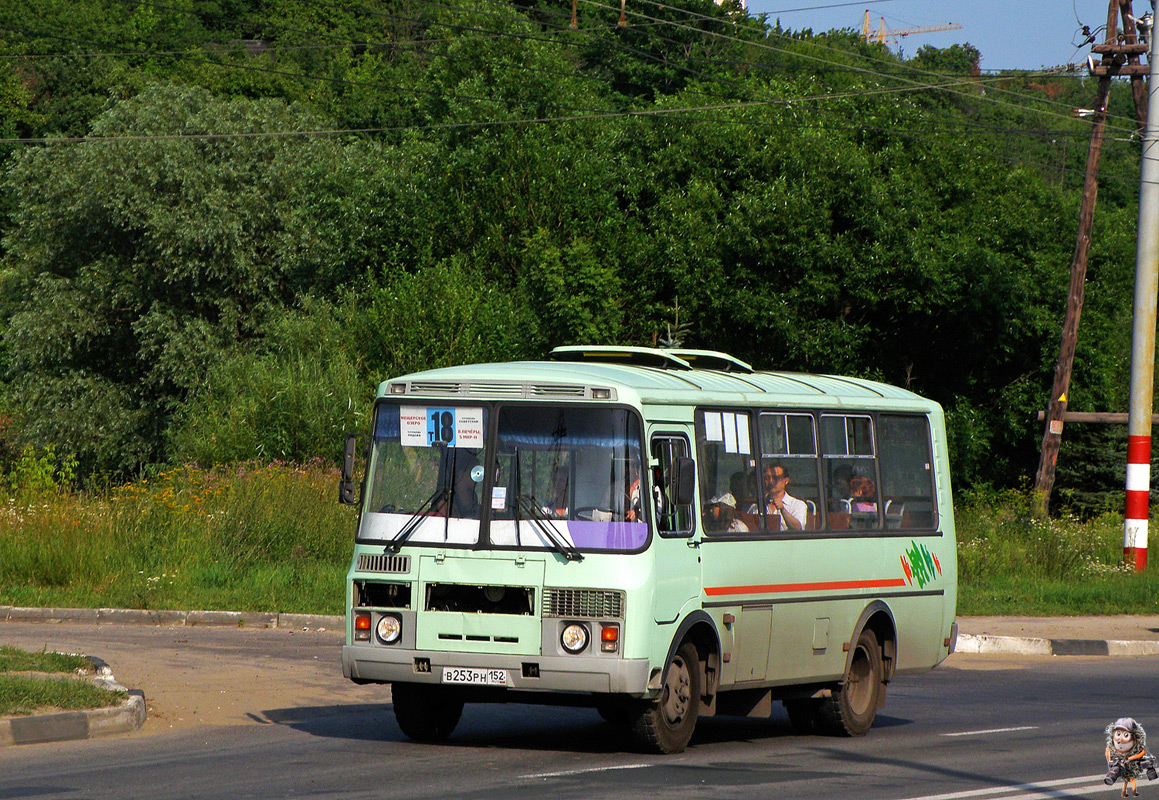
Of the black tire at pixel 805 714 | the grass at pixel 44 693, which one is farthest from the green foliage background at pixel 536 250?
the black tire at pixel 805 714

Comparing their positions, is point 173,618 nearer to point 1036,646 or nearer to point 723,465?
point 723,465

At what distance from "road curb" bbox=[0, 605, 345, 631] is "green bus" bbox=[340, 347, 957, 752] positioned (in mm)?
8178

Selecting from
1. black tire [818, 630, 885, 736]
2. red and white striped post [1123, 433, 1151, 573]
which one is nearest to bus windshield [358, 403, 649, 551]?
black tire [818, 630, 885, 736]

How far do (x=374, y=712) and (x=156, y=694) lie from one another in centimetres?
186

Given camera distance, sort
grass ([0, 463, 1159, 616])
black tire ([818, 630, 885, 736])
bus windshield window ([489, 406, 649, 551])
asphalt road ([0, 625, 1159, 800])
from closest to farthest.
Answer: asphalt road ([0, 625, 1159, 800]) → bus windshield window ([489, 406, 649, 551]) → black tire ([818, 630, 885, 736]) → grass ([0, 463, 1159, 616])

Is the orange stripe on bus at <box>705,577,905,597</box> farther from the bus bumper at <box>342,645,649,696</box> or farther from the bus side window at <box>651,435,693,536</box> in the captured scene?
the bus bumper at <box>342,645,649,696</box>

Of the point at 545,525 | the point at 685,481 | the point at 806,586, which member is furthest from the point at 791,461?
the point at 545,525

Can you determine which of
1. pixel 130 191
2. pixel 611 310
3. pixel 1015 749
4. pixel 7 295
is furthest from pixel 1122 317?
pixel 1015 749

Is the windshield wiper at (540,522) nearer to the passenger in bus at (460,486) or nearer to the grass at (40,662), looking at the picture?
the passenger in bus at (460,486)

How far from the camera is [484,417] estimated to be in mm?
10227

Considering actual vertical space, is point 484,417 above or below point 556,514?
above

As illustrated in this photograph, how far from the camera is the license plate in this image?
9.69 m

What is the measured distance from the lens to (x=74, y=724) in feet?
34.5

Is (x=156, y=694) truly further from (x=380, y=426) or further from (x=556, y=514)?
(x=556, y=514)
